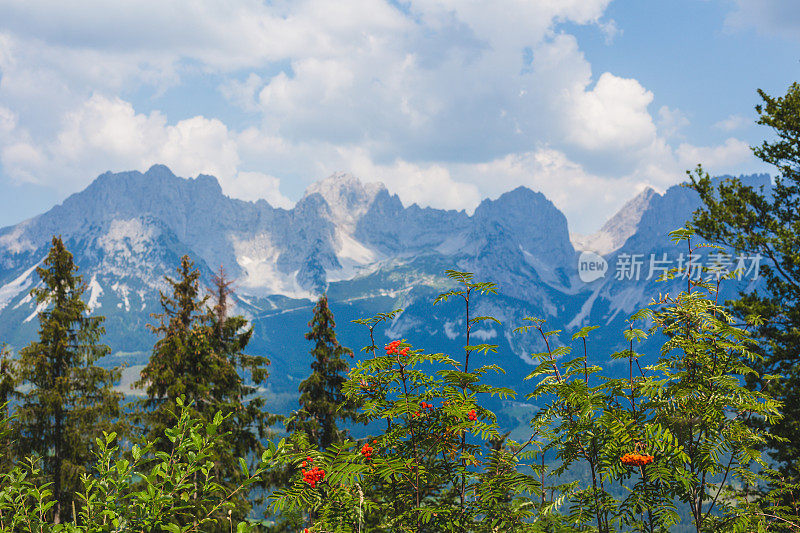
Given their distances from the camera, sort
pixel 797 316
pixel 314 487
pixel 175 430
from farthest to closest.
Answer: pixel 797 316
pixel 314 487
pixel 175 430

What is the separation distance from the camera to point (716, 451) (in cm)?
417

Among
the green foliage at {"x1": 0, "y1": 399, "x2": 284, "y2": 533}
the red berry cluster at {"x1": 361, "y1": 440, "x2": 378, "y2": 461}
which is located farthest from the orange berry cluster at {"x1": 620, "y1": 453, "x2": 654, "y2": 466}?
the green foliage at {"x1": 0, "y1": 399, "x2": 284, "y2": 533}

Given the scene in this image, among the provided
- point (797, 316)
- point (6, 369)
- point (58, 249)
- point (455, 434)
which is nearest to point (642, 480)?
point (455, 434)

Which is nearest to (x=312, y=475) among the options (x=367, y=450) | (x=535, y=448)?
(x=367, y=450)

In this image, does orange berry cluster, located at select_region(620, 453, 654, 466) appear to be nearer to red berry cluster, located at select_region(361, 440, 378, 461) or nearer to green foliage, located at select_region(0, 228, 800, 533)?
green foliage, located at select_region(0, 228, 800, 533)

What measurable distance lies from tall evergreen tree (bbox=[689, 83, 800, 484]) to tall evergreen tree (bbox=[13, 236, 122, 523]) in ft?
79.2

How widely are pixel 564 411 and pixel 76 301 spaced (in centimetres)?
2313

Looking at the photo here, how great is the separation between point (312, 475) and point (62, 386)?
21550 millimetres

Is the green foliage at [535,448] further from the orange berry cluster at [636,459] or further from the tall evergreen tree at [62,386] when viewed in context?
the tall evergreen tree at [62,386]

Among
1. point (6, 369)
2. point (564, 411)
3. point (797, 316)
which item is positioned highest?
point (797, 316)

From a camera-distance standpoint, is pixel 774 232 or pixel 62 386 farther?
pixel 62 386

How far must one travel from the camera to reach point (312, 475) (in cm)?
402

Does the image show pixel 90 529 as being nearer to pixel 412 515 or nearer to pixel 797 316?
pixel 412 515

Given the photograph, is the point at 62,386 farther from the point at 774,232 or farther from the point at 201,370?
the point at 774,232
